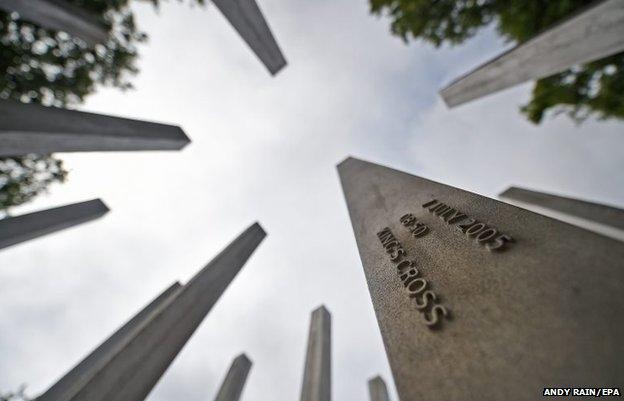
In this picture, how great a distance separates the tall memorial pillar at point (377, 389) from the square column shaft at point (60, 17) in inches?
561

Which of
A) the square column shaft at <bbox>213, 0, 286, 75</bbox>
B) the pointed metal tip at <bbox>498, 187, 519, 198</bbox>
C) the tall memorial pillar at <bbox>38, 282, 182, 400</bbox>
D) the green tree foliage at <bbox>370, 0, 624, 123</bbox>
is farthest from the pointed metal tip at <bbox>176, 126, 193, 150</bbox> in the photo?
the pointed metal tip at <bbox>498, 187, 519, 198</bbox>

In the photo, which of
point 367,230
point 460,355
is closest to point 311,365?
point 367,230

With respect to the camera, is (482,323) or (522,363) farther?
(482,323)

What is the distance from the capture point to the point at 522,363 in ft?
5.39

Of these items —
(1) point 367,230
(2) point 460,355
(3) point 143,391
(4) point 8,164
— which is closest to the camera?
(2) point 460,355

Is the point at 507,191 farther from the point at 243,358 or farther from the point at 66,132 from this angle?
the point at 243,358

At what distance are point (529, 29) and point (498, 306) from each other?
9.33 metres

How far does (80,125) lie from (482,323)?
24.8ft

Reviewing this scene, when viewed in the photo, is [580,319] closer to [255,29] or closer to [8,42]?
[255,29]

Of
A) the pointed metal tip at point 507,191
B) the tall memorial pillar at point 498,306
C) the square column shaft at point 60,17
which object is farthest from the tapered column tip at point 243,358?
the square column shaft at point 60,17

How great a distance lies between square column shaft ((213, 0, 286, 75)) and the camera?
314 inches

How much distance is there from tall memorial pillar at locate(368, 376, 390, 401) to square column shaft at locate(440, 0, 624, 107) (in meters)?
10.9

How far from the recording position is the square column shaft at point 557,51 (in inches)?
142

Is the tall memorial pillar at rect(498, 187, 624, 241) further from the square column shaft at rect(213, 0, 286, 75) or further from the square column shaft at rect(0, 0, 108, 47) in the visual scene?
the square column shaft at rect(0, 0, 108, 47)
